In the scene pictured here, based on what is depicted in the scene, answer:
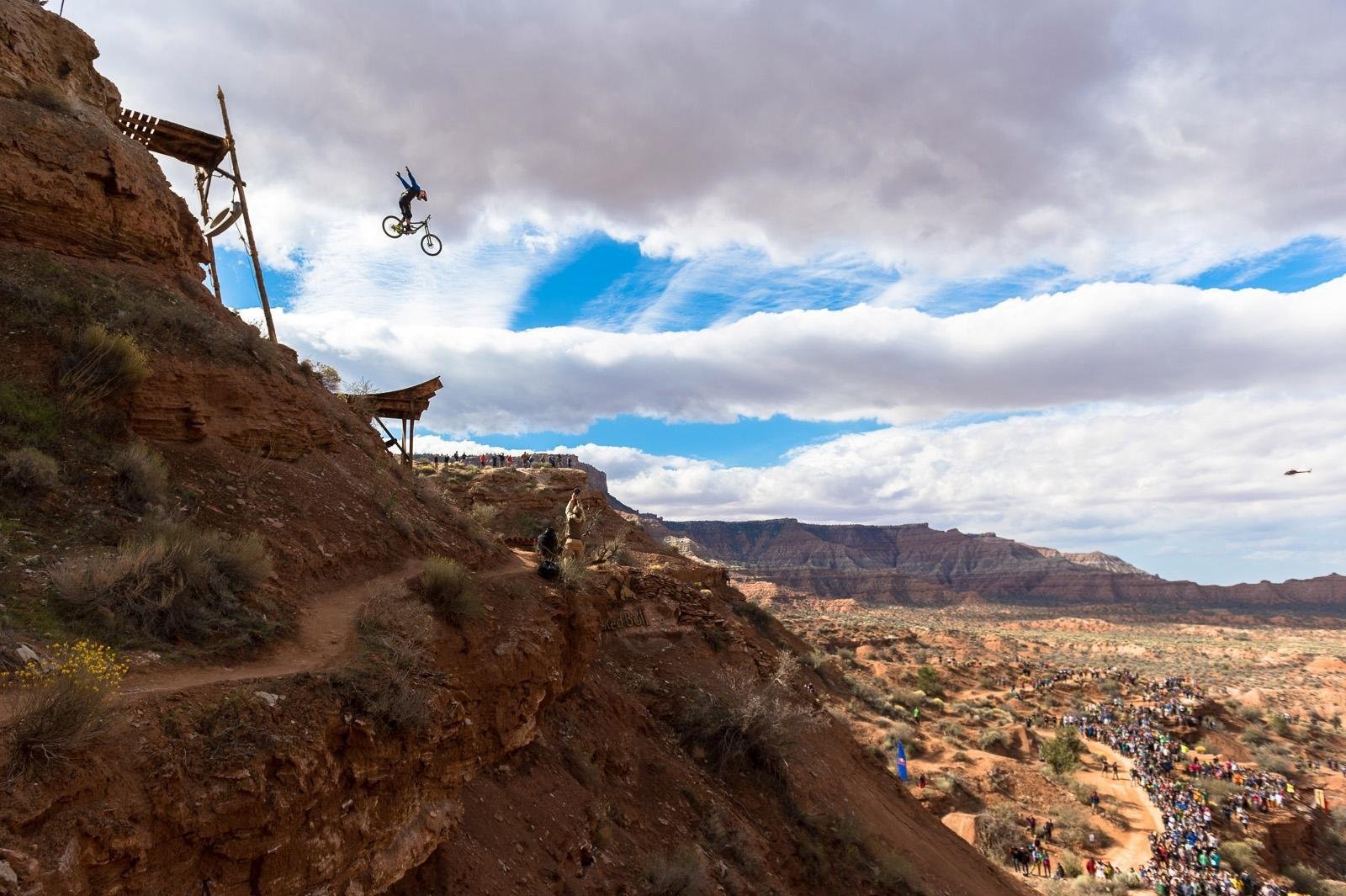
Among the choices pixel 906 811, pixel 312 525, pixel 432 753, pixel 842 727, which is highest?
pixel 312 525

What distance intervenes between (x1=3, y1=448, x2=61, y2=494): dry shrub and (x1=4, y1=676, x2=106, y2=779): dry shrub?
3794 mm

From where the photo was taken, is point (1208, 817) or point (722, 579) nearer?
point (1208, 817)

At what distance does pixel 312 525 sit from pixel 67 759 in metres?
5.61

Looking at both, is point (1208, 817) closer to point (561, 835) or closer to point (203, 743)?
point (561, 835)

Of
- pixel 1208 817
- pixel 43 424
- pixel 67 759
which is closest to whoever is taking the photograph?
pixel 67 759

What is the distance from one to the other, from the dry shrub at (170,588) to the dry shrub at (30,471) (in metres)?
1.10

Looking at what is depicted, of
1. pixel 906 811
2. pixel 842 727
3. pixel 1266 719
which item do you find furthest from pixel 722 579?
pixel 1266 719

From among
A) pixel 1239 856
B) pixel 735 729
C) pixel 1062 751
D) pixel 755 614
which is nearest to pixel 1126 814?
pixel 1239 856

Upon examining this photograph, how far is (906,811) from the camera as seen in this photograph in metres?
18.9

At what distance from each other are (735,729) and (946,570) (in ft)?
538

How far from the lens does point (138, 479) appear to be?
7891 mm

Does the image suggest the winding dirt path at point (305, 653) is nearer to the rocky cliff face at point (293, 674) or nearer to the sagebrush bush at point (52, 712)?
the rocky cliff face at point (293, 674)

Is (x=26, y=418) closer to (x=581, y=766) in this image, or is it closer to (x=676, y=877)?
(x=581, y=766)

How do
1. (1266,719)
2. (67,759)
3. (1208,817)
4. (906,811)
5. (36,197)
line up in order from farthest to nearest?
1. (1266,719)
2. (1208,817)
3. (906,811)
4. (36,197)
5. (67,759)
